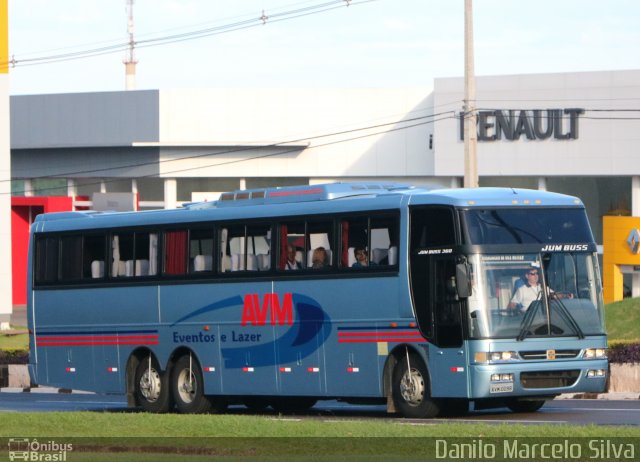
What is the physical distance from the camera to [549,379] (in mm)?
19484

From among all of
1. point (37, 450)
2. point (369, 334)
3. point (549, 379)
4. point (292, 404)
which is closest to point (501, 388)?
point (549, 379)

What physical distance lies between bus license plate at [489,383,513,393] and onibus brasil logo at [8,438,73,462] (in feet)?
19.3

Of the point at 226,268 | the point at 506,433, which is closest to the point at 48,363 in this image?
the point at 226,268

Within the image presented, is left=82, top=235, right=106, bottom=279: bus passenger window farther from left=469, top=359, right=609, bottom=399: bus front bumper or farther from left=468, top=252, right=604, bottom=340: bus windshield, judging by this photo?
left=469, top=359, right=609, bottom=399: bus front bumper

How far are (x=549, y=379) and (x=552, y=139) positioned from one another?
3913 cm

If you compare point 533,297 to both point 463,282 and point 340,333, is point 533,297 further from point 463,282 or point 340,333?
point 340,333

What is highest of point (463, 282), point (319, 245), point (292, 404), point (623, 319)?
point (319, 245)

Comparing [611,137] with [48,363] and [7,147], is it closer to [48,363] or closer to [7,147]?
[7,147]

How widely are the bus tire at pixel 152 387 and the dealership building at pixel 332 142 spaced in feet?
112

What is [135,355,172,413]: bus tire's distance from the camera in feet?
77.4

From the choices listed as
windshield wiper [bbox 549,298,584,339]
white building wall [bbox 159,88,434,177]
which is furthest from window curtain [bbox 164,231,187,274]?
white building wall [bbox 159,88,434,177]

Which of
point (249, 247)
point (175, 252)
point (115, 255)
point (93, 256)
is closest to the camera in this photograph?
point (249, 247)

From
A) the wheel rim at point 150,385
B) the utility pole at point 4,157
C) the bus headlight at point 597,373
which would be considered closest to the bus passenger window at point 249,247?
the wheel rim at point 150,385

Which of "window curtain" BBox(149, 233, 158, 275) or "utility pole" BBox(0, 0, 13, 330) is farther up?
"utility pole" BBox(0, 0, 13, 330)
